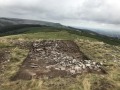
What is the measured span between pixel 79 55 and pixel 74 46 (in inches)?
258

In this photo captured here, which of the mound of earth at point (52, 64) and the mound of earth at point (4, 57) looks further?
the mound of earth at point (4, 57)

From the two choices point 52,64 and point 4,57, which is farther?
point 4,57

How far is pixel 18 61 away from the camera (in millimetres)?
33969

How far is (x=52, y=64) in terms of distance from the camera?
3234cm

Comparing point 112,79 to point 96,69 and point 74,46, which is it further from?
point 74,46

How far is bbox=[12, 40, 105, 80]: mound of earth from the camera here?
28.4 meters

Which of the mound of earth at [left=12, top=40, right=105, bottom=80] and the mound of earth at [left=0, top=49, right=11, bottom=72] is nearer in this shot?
the mound of earth at [left=12, top=40, right=105, bottom=80]

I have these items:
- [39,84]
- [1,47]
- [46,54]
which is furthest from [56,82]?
[1,47]

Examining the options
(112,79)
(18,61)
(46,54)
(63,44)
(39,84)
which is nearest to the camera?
(39,84)

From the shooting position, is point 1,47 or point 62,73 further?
point 1,47

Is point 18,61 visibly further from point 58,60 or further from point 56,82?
point 56,82

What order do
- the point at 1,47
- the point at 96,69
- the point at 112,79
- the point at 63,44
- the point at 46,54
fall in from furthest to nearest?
1. the point at 63,44
2. the point at 1,47
3. the point at 46,54
4. the point at 96,69
5. the point at 112,79

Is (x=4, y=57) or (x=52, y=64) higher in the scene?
(x=52, y=64)

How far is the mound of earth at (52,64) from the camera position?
1120 inches
